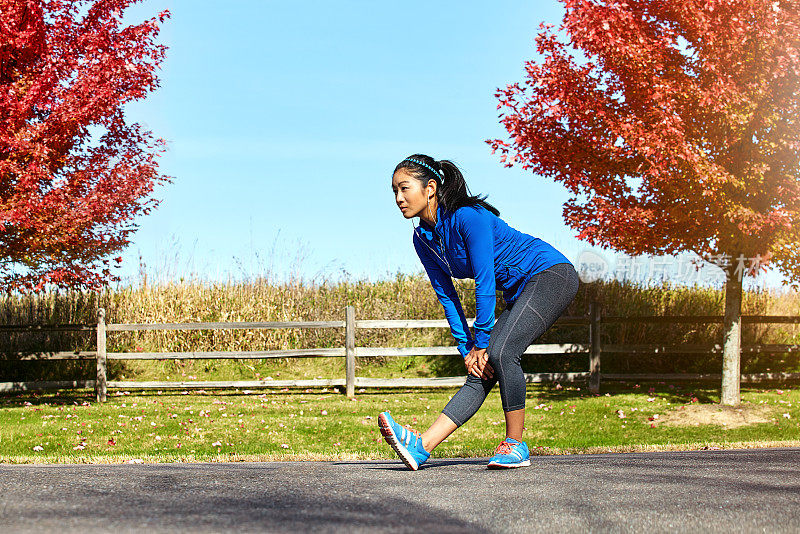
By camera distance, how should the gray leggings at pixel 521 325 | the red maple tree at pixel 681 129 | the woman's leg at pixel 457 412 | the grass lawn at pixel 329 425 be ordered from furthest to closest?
the red maple tree at pixel 681 129 < the grass lawn at pixel 329 425 < the woman's leg at pixel 457 412 < the gray leggings at pixel 521 325

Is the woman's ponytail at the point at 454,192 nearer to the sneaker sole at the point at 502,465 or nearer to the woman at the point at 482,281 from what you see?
the woman at the point at 482,281

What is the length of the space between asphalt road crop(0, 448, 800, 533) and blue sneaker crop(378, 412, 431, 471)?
0.09 meters

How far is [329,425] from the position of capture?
33.3 ft

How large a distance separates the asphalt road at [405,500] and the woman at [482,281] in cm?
31

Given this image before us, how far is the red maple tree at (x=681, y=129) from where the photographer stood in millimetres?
10320

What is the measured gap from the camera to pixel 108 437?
9633mm

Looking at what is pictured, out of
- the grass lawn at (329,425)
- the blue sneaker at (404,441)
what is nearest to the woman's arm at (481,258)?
the blue sneaker at (404,441)

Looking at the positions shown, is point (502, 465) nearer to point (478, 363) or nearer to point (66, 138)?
point (478, 363)

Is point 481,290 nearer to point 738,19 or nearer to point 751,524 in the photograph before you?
point 751,524

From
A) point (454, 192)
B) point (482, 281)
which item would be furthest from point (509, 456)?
point (454, 192)

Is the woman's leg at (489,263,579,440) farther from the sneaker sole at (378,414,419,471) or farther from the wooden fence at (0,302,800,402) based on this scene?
the wooden fence at (0,302,800,402)

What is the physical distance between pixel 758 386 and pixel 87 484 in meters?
13.9

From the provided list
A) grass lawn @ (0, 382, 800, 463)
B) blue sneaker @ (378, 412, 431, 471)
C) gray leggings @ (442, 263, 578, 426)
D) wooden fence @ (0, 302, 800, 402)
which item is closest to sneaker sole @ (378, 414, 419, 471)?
blue sneaker @ (378, 412, 431, 471)

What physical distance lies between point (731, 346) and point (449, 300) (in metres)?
8.46
